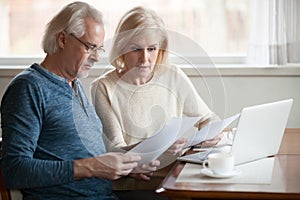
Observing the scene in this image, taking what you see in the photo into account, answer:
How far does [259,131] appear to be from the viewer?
2.04m

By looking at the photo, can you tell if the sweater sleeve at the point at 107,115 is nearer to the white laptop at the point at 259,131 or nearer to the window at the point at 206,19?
the white laptop at the point at 259,131

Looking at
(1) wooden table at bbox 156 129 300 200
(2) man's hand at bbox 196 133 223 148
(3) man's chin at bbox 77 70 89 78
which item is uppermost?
(3) man's chin at bbox 77 70 89 78

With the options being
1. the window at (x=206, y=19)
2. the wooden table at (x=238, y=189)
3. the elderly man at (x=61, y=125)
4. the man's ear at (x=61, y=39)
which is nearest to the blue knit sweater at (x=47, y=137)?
the elderly man at (x=61, y=125)

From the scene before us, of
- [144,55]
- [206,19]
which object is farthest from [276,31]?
[144,55]

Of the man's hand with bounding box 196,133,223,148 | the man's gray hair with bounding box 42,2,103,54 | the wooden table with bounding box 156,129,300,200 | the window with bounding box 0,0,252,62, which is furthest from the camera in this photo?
the window with bounding box 0,0,252,62

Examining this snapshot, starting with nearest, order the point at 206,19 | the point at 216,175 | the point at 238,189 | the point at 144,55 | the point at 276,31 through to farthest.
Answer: the point at 238,189 → the point at 216,175 → the point at 144,55 → the point at 276,31 → the point at 206,19

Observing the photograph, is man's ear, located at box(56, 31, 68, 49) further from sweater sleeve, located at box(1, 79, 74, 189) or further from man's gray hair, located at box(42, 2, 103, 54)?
sweater sleeve, located at box(1, 79, 74, 189)

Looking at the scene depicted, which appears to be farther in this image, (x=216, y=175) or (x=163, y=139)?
(x=163, y=139)

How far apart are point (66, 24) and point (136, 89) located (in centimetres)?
36

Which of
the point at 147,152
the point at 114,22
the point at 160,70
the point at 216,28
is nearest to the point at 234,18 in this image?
the point at 216,28

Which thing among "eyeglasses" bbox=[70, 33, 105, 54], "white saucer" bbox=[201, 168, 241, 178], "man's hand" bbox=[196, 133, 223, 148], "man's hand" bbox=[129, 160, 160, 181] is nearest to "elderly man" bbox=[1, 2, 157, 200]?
"eyeglasses" bbox=[70, 33, 105, 54]

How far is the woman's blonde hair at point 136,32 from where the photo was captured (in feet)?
7.26

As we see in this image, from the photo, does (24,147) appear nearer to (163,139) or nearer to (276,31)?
(163,139)

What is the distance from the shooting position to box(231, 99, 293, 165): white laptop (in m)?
1.96
